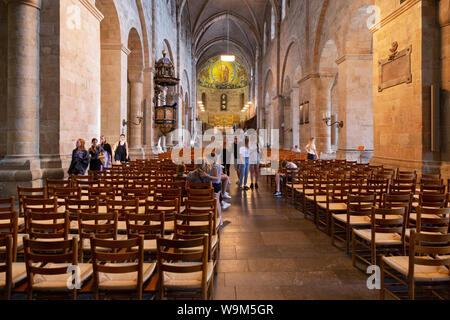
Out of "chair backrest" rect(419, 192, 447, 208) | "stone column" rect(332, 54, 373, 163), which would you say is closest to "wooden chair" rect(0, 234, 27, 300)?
"chair backrest" rect(419, 192, 447, 208)

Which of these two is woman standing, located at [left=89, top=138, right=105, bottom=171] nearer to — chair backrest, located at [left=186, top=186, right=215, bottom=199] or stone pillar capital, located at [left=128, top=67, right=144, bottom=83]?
chair backrest, located at [left=186, top=186, right=215, bottom=199]

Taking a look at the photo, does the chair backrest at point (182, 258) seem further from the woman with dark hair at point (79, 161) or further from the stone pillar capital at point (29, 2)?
the stone pillar capital at point (29, 2)

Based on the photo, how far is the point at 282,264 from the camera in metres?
3.68

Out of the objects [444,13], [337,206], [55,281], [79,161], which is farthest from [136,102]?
[55,281]

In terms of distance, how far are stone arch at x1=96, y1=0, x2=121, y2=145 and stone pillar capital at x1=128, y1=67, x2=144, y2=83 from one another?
3.26 m

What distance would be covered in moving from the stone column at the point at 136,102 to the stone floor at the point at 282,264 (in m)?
10.5

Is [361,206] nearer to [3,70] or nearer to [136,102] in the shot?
[3,70]

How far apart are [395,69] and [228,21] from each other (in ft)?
97.4

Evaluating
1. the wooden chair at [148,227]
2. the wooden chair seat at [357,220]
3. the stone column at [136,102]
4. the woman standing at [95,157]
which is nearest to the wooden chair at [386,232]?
the wooden chair seat at [357,220]

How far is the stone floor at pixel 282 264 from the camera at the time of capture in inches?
118

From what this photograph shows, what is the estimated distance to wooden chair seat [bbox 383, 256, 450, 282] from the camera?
2561 millimetres
